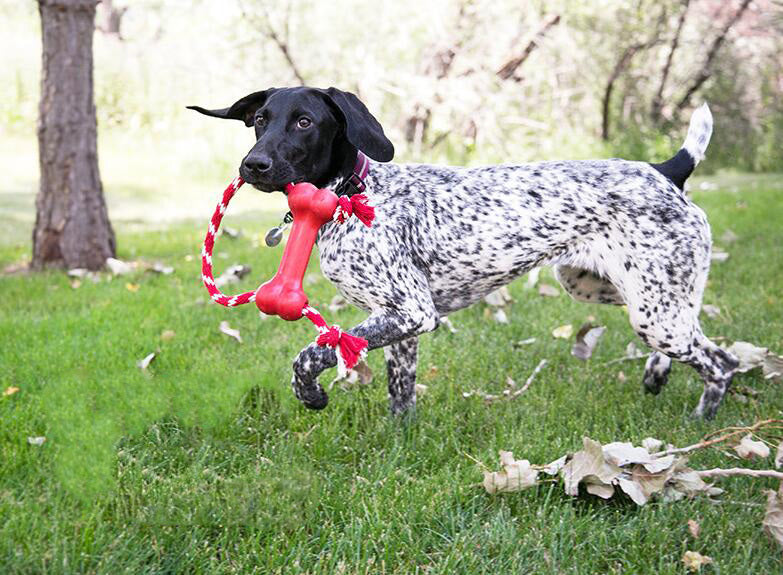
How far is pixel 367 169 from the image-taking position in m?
3.47

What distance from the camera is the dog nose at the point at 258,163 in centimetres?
302

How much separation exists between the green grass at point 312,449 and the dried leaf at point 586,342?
0.26 ft

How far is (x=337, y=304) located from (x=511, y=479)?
2.85m

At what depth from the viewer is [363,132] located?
3.14 meters

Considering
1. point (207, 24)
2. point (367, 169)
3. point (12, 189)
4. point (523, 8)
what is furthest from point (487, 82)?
point (367, 169)

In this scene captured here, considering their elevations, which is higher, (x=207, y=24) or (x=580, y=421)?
(x=207, y=24)

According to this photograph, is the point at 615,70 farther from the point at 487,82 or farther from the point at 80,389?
the point at 80,389

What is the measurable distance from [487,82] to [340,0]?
8.95ft

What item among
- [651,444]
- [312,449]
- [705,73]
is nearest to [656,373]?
[651,444]

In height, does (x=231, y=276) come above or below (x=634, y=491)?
below

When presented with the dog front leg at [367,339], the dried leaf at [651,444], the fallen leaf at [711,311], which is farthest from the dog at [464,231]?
the fallen leaf at [711,311]

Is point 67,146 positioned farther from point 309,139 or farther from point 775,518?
point 775,518

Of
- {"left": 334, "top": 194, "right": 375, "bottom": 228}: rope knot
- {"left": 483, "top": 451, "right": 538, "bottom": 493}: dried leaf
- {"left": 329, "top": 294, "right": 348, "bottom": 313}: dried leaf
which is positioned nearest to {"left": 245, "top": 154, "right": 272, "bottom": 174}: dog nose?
{"left": 334, "top": 194, "right": 375, "bottom": 228}: rope knot

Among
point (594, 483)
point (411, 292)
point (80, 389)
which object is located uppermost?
point (411, 292)
